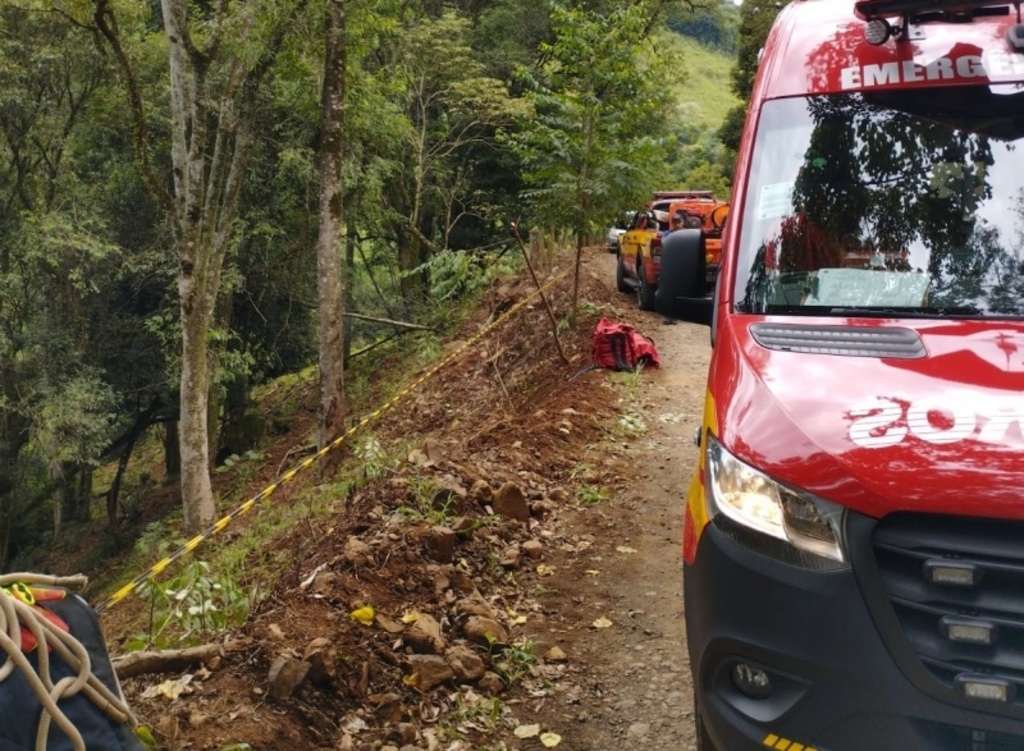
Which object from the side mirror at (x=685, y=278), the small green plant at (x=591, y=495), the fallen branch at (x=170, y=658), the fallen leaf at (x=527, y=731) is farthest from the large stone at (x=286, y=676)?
the small green plant at (x=591, y=495)

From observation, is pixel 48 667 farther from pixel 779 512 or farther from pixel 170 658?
pixel 170 658

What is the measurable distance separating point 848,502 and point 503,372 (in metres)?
11.2

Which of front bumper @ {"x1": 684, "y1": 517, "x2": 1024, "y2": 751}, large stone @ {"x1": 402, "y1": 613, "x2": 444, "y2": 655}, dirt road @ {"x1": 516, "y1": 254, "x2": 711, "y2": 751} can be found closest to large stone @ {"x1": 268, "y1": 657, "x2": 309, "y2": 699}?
large stone @ {"x1": 402, "y1": 613, "x2": 444, "y2": 655}

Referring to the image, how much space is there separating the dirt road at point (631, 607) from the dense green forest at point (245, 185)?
4321 mm

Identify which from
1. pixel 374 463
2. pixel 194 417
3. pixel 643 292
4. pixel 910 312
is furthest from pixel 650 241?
pixel 910 312

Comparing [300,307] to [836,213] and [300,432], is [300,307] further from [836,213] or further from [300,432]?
[836,213]

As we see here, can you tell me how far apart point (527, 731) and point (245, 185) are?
16982 mm

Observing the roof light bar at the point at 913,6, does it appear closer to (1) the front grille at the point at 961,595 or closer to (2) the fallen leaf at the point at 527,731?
(1) the front grille at the point at 961,595

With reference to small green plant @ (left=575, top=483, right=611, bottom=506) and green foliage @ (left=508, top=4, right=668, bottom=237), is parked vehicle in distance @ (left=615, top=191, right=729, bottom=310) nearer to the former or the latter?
green foliage @ (left=508, top=4, right=668, bottom=237)

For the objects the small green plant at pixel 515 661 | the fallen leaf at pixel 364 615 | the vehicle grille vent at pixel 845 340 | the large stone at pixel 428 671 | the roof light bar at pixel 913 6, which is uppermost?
the roof light bar at pixel 913 6

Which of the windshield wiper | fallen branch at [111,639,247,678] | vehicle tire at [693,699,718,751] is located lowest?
fallen branch at [111,639,247,678]

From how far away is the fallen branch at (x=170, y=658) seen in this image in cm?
365

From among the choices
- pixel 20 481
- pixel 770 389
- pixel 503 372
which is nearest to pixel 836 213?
pixel 770 389

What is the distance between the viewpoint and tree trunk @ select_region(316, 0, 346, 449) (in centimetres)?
1031
